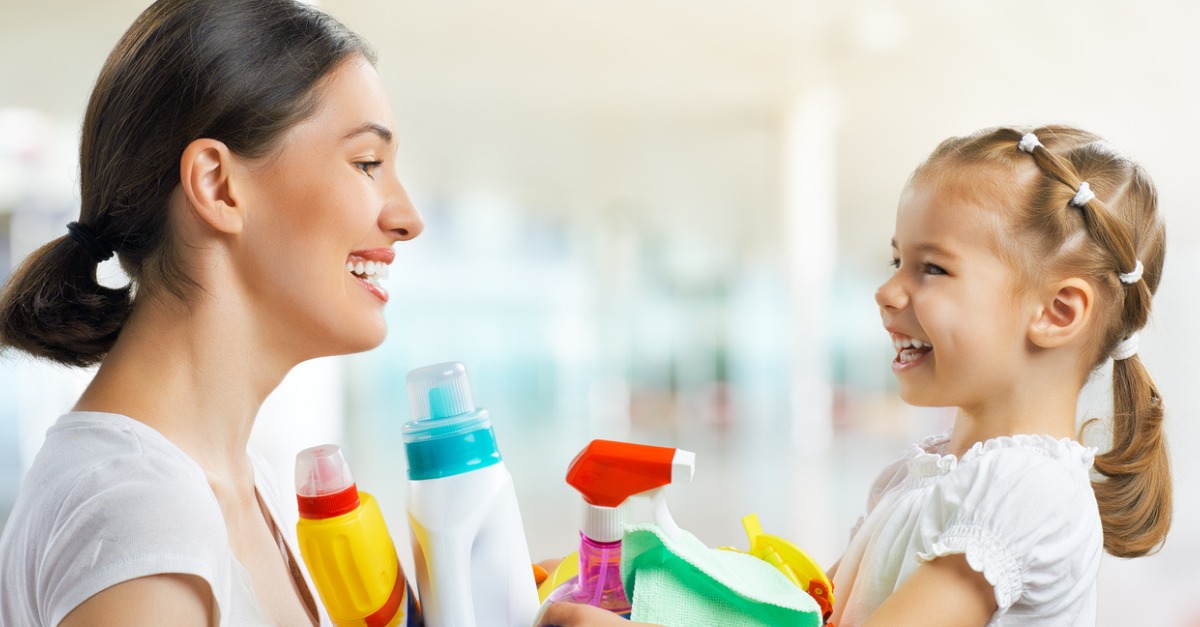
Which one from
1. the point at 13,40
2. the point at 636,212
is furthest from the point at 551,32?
the point at 13,40

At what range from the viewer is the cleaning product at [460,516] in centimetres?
61

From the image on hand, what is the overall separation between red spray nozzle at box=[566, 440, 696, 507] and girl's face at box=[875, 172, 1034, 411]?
292 mm

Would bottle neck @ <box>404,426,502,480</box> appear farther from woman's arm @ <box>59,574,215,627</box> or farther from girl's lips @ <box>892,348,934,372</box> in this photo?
girl's lips @ <box>892,348,934,372</box>

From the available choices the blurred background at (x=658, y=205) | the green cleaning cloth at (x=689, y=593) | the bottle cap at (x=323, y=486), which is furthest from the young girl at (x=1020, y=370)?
the blurred background at (x=658, y=205)

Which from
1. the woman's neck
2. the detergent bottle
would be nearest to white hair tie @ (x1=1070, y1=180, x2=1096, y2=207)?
the detergent bottle

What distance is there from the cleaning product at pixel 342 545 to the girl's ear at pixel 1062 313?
21.8 inches

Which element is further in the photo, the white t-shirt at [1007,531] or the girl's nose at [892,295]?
the girl's nose at [892,295]

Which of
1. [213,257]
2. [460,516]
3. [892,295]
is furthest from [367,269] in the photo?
[892,295]

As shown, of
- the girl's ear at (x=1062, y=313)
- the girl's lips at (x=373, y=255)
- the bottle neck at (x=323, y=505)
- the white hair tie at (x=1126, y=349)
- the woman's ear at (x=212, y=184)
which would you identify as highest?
the woman's ear at (x=212, y=184)

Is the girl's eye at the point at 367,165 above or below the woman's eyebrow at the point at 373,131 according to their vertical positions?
below

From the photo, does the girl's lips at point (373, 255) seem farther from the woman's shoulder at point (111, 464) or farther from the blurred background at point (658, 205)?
the blurred background at point (658, 205)

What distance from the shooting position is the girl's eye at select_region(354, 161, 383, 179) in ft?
2.32

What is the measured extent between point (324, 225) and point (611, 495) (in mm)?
276

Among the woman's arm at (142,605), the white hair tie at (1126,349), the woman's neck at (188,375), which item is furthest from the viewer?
the white hair tie at (1126,349)
